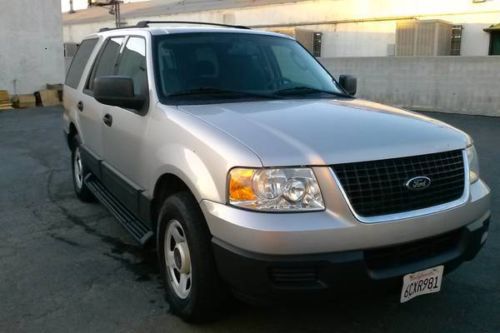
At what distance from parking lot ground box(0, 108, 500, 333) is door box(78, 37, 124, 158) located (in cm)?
82

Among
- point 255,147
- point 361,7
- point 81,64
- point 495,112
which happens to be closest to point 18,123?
point 81,64

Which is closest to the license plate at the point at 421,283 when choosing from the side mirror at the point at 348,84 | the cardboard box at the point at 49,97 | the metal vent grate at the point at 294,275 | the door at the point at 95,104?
the metal vent grate at the point at 294,275

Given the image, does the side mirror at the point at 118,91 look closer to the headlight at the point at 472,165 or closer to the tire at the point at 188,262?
the tire at the point at 188,262

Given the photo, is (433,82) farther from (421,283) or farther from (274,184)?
(274,184)

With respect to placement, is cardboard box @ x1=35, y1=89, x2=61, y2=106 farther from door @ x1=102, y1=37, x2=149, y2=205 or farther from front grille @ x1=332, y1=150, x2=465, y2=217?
front grille @ x1=332, y1=150, x2=465, y2=217

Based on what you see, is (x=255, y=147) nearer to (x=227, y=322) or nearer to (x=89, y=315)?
(x=227, y=322)

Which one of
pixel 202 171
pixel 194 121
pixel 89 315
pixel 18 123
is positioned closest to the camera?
pixel 202 171

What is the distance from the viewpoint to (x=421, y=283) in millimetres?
2801

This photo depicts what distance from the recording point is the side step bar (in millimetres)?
3713

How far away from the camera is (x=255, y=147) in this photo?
2631 mm

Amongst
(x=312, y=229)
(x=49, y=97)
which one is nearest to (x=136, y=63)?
(x=312, y=229)

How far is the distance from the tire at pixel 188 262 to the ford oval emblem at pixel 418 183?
1.13m

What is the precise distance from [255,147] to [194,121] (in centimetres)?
59

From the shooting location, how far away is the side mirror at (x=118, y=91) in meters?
3.52
